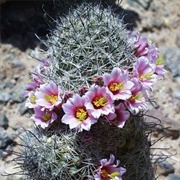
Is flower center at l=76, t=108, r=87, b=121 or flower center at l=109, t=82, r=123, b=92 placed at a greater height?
flower center at l=109, t=82, r=123, b=92

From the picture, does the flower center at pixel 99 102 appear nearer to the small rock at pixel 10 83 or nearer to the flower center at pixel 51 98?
the flower center at pixel 51 98

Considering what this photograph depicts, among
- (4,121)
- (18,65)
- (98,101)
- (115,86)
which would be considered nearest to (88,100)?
(98,101)

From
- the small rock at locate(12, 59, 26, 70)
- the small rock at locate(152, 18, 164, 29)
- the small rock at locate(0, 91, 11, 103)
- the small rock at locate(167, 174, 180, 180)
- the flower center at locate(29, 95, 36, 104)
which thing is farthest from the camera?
the small rock at locate(152, 18, 164, 29)

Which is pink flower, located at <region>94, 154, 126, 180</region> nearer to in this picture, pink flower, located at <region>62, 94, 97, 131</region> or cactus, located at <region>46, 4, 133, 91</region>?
pink flower, located at <region>62, 94, 97, 131</region>

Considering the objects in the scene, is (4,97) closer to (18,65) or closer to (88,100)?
(18,65)

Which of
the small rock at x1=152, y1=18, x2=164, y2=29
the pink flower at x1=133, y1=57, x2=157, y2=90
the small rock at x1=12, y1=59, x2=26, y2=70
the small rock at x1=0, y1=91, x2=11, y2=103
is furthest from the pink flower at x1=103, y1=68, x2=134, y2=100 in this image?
the small rock at x1=152, y1=18, x2=164, y2=29

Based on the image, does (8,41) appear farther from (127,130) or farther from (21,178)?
(127,130)

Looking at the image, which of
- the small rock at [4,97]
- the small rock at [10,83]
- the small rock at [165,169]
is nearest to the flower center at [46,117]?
the small rock at [165,169]
